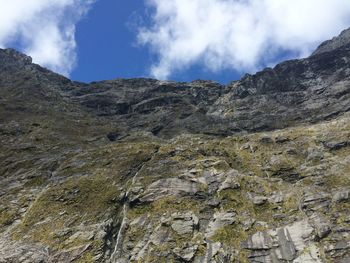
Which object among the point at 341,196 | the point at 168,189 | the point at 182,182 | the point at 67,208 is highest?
the point at 182,182

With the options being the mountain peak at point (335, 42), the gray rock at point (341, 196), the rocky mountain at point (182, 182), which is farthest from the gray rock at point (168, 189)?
the mountain peak at point (335, 42)

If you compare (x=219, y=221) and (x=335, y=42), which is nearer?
(x=219, y=221)

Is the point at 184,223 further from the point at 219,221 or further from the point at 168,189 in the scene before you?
the point at 168,189

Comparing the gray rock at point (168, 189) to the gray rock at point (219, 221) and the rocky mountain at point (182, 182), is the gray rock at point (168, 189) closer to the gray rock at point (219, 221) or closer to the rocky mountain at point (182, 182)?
the rocky mountain at point (182, 182)

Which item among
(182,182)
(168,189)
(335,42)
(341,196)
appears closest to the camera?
(341,196)

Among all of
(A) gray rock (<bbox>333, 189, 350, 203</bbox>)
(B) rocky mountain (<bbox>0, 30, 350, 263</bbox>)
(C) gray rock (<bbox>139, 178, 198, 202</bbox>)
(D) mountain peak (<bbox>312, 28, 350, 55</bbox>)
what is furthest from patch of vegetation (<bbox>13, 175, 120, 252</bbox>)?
(D) mountain peak (<bbox>312, 28, 350, 55</bbox>)

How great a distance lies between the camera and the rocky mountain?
60875 mm

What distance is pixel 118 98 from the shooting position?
158500mm

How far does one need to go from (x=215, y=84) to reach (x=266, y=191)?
102246 mm

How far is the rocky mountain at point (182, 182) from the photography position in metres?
60.9

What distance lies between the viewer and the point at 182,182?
7550 cm

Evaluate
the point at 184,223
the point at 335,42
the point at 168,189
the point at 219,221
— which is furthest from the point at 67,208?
the point at 335,42

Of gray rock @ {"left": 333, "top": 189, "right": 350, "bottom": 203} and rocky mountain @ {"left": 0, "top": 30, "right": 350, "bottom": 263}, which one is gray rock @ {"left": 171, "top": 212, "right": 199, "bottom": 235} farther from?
gray rock @ {"left": 333, "top": 189, "right": 350, "bottom": 203}

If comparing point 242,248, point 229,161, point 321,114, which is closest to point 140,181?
point 229,161
